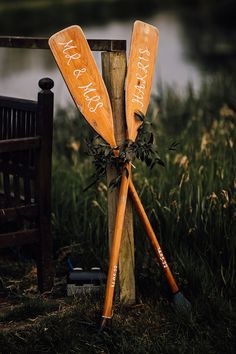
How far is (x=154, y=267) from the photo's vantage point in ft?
15.3

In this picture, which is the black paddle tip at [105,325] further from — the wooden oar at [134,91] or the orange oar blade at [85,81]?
the orange oar blade at [85,81]

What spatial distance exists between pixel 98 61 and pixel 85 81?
8.24m

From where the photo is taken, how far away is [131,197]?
14.0 ft

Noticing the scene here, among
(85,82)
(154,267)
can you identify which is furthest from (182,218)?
(85,82)

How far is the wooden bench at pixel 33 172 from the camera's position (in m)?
4.50

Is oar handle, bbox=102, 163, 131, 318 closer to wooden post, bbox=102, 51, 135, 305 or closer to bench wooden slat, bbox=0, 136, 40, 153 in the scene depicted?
wooden post, bbox=102, 51, 135, 305

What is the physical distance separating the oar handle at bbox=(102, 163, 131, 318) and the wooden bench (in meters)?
0.61

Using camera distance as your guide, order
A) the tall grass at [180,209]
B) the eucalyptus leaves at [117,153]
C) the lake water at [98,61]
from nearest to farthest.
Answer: the eucalyptus leaves at [117,153]
the tall grass at [180,209]
the lake water at [98,61]

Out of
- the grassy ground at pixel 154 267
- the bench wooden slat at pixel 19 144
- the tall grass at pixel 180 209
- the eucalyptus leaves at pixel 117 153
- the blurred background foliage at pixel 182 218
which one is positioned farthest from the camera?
the tall grass at pixel 180 209

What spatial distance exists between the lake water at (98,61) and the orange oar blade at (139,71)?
776 centimetres

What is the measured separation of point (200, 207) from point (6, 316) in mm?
1423

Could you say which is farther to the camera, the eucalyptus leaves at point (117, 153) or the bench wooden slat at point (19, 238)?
the bench wooden slat at point (19, 238)

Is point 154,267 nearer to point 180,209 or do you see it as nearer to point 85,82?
point 180,209

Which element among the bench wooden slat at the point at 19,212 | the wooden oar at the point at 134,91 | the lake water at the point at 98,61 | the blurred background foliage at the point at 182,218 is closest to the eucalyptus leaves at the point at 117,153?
the wooden oar at the point at 134,91
